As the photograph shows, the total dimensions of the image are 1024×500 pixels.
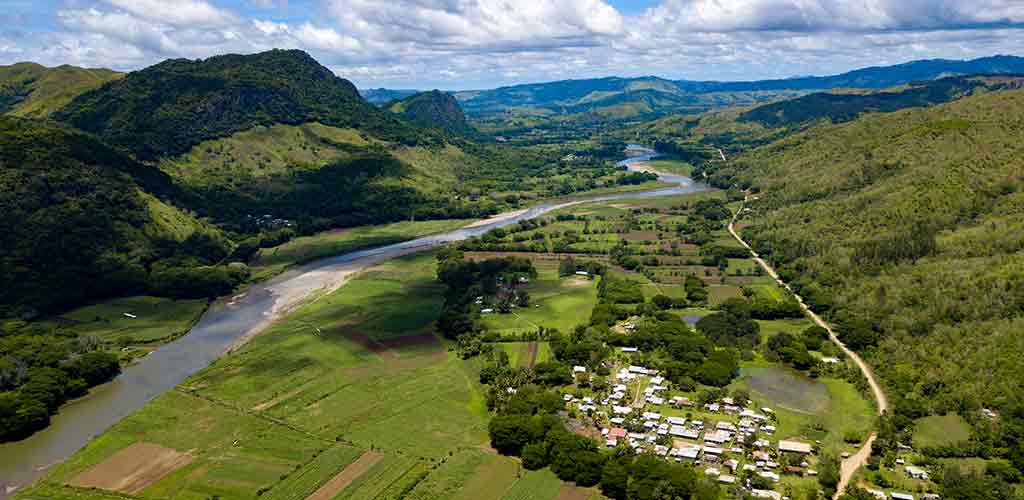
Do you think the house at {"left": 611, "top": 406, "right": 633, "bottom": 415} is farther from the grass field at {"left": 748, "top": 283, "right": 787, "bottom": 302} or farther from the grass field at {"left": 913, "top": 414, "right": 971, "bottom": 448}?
the grass field at {"left": 748, "top": 283, "right": 787, "bottom": 302}

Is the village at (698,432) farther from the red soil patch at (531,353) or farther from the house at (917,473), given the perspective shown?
the house at (917,473)

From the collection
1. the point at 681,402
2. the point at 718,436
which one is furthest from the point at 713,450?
the point at 681,402

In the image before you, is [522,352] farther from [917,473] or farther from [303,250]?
[303,250]

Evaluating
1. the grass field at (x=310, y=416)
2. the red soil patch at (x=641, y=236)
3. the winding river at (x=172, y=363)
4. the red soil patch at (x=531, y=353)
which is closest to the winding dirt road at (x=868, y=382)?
the red soil patch at (x=641, y=236)

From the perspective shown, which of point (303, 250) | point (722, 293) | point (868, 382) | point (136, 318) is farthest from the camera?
point (303, 250)

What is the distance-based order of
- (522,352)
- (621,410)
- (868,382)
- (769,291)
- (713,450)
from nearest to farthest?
(713,450) → (621,410) → (868,382) → (522,352) → (769,291)

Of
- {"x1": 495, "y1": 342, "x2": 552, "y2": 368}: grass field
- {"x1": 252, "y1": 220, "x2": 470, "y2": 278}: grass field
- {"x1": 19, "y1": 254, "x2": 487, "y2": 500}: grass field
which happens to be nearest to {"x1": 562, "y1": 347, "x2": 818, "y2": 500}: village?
{"x1": 495, "y1": 342, "x2": 552, "y2": 368}: grass field
